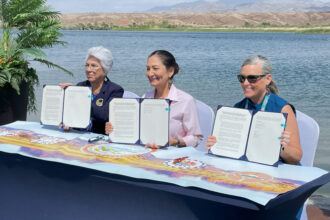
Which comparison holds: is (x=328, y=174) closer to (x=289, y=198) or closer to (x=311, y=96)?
(x=289, y=198)

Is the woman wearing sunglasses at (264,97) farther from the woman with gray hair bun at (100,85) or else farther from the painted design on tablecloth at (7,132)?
the painted design on tablecloth at (7,132)

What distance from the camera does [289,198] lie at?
229cm

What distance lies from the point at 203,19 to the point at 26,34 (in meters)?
107

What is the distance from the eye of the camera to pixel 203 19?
111 m

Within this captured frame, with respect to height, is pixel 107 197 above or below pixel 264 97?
below

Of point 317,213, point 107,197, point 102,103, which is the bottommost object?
point 317,213

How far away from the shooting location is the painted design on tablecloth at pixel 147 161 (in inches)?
94.7

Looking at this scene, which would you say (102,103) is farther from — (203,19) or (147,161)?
(203,19)

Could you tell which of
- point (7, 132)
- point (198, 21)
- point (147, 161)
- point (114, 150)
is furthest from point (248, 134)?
point (198, 21)

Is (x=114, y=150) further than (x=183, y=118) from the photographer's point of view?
No

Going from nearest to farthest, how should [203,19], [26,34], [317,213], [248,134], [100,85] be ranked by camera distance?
1. [248,134]
2. [100,85]
3. [317,213]
4. [26,34]
5. [203,19]

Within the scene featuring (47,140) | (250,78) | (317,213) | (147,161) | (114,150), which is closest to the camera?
(147,161)

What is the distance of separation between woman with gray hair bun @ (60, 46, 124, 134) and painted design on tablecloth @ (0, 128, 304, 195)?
0.61m

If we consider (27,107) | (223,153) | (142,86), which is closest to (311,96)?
(142,86)
